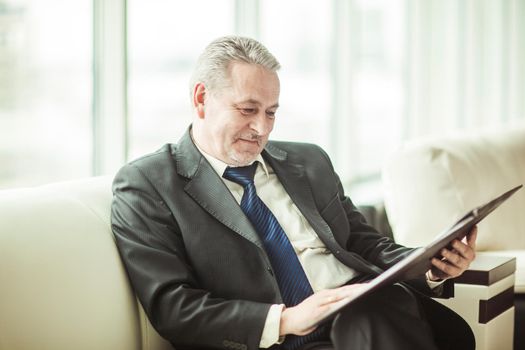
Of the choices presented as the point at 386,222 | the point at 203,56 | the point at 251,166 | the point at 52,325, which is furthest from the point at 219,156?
the point at 386,222

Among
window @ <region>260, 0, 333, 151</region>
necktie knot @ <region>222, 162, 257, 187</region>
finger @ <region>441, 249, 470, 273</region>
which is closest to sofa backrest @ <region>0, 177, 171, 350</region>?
necktie knot @ <region>222, 162, 257, 187</region>

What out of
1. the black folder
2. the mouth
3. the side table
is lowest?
the side table

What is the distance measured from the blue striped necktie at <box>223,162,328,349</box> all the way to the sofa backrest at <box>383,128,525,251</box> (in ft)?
3.70

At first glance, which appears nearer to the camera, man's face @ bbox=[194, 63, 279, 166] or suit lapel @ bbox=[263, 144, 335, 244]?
man's face @ bbox=[194, 63, 279, 166]

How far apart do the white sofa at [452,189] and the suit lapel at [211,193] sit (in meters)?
1.26

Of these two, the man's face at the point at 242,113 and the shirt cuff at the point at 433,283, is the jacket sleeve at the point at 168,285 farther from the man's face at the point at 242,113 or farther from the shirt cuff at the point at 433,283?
the shirt cuff at the point at 433,283

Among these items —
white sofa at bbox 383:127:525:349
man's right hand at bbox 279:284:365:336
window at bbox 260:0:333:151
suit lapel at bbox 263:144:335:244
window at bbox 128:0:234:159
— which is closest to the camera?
man's right hand at bbox 279:284:365:336

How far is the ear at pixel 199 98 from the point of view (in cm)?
230

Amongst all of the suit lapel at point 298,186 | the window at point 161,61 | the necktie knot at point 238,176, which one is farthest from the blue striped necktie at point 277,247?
the window at point 161,61

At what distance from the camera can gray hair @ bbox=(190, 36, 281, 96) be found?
2.25 m

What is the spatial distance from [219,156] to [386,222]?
129 cm

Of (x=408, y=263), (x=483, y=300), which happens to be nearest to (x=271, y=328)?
(x=408, y=263)

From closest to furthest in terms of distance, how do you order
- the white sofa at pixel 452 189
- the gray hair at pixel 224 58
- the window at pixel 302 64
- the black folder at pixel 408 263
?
the black folder at pixel 408 263 → the gray hair at pixel 224 58 → the white sofa at pixel 452 189 → the window at pixel 302 64

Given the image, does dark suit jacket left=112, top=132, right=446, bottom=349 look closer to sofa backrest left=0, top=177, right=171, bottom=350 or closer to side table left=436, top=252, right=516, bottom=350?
sofa backrest left=0, top=177, right=171, bottom=350
